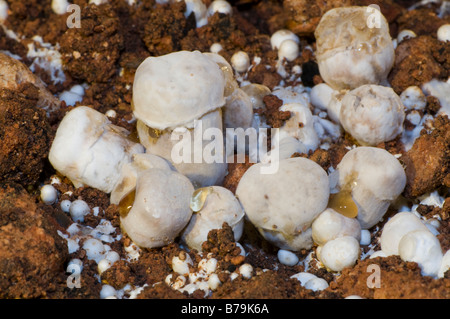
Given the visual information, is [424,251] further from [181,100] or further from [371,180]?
[181,100]

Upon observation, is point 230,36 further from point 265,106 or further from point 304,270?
point 304,270

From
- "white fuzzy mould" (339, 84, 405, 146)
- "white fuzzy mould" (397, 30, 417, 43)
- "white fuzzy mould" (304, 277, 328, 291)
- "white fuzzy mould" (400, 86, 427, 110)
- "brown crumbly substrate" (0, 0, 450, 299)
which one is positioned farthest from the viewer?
"white fuzzy mould" (397, 30, 417, 43)

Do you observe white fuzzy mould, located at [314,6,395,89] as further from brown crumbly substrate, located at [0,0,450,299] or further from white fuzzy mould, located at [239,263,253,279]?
white fuzzy mould, located at [239,263,253,279]

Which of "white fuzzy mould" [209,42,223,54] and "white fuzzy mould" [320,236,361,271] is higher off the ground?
"white fuzzy mould" [209,42,223,54]

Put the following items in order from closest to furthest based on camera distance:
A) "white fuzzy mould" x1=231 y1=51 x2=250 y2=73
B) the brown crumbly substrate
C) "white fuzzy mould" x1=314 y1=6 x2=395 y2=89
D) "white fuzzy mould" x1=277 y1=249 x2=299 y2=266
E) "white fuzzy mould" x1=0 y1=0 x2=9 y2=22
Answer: the brown crumbly substrate
"white fuzzy mould" x1=277 y1=249 x2=299 y2=266
"white fuzzy mould" x1=314 y1=6 x2=395 y2=89
"white fuzzy mould" x1=231 y1=51 x2=250 y2=73
"white fuzzy mould" x1=0 y1=0 x2=9 y2=22

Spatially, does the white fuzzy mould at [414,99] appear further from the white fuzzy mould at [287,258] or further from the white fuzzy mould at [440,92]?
the white fuzzy mould at [287,258]

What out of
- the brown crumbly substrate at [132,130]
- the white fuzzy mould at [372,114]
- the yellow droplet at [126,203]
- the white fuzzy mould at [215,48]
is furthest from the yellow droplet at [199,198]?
the white fuzzy mould at [215,48]

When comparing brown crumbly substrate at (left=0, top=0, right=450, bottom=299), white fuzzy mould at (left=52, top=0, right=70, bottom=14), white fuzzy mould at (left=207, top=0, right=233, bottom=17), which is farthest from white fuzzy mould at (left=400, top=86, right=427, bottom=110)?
white fuzzy mould at (left=52, top=0, right=70, bottom=14)
